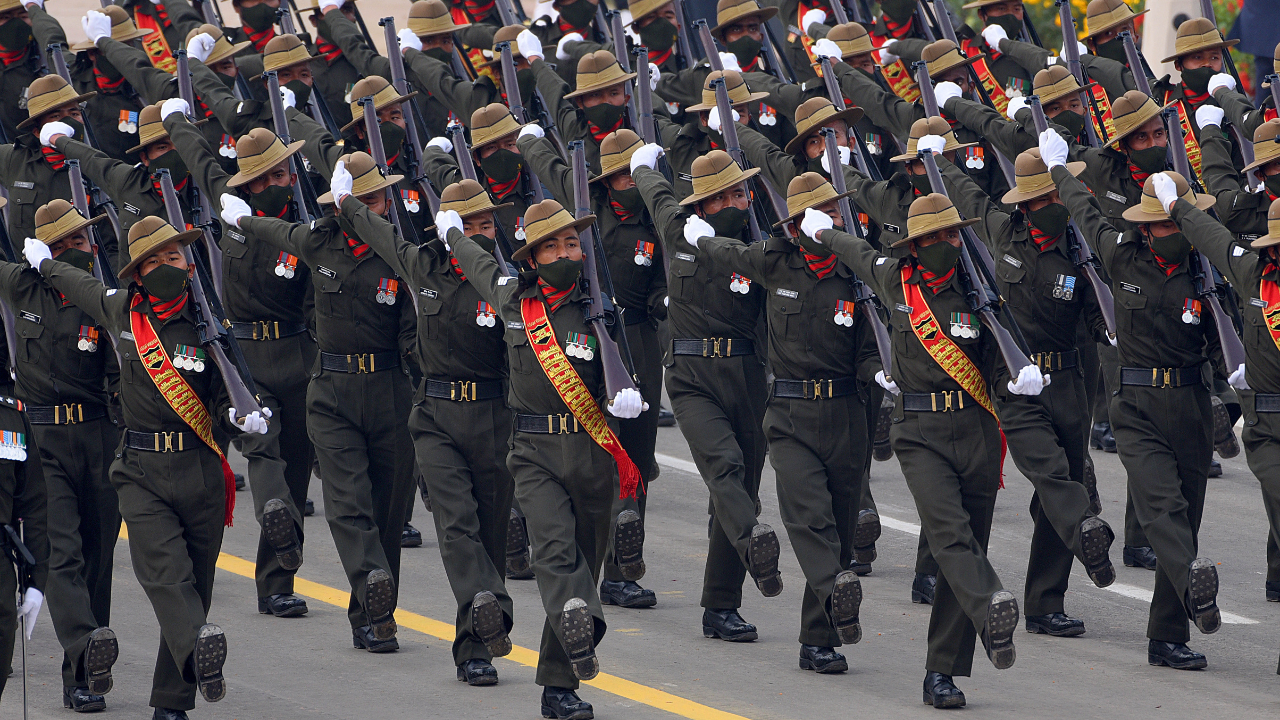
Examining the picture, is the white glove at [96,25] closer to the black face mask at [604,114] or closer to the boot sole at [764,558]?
the black face mask at [604,114]

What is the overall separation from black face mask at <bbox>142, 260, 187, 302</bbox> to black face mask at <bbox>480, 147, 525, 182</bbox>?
10.1 feet

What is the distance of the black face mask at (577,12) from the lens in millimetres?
13297

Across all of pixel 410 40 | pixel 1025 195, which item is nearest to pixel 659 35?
pixel 410 40

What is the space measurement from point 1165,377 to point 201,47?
7.39m

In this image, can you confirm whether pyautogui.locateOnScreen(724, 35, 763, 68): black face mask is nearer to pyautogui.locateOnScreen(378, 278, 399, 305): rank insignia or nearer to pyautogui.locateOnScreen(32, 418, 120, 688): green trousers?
pyautogui.locateOnScreen(378, 278, 399, 305): rank insignia

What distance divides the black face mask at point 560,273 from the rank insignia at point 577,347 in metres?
0.23

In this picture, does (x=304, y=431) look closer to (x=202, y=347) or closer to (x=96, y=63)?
(x=202, y=347)

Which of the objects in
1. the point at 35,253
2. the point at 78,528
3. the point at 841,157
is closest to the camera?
the point at 35,253

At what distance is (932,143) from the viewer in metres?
9.65

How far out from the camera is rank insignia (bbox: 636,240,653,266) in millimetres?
10195

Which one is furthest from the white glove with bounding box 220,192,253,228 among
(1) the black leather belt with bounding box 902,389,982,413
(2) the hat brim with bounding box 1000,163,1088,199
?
(2) the hat brim with bounding box 1000,163,1088,199

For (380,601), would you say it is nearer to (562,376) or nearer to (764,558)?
(562,376)

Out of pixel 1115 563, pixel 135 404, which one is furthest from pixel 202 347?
pixel 1115 563

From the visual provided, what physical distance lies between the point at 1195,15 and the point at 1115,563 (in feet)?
23.9
